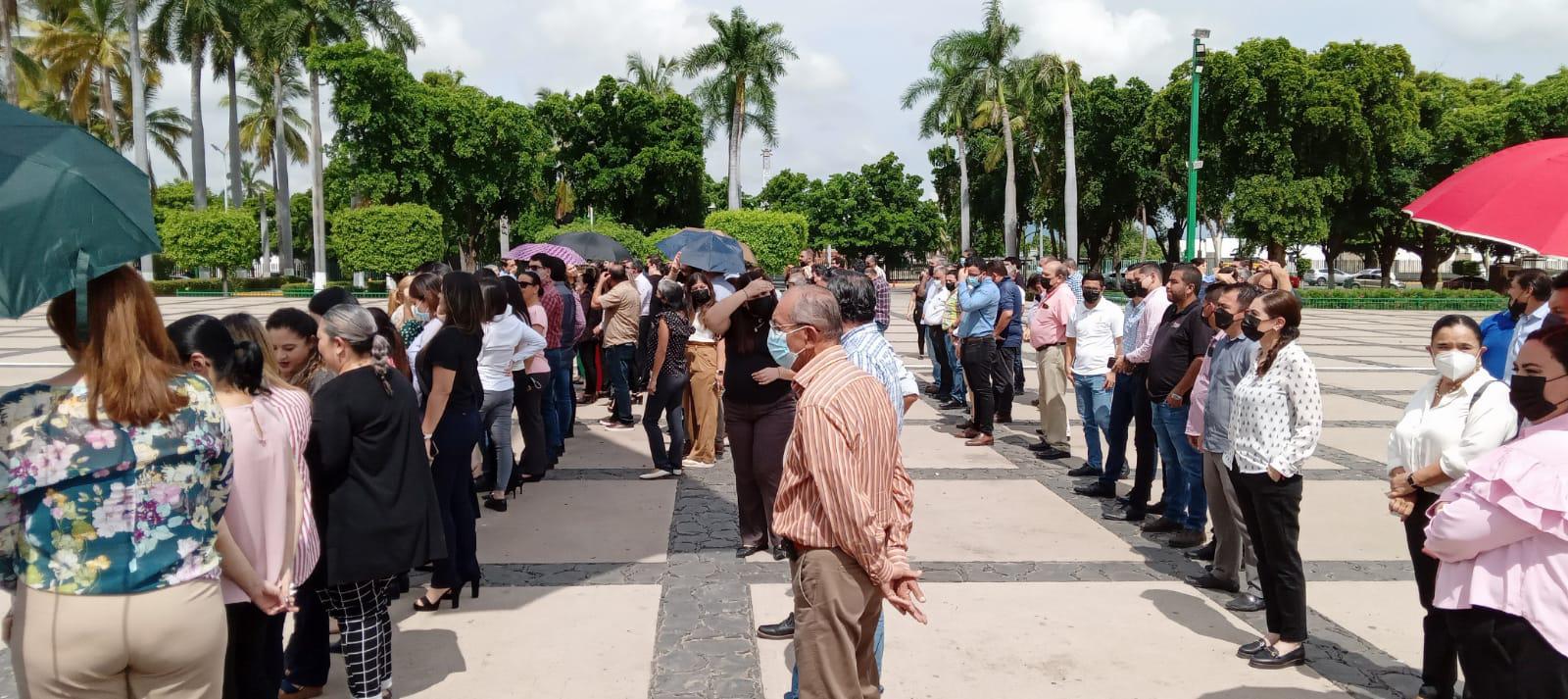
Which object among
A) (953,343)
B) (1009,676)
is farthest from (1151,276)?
(953,343)

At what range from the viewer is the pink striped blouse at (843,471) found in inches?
116

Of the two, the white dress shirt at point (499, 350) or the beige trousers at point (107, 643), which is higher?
the white dress shirt at point (499, 350)

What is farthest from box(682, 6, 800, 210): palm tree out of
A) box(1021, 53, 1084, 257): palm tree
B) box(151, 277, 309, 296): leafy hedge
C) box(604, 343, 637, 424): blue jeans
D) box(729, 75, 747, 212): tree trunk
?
box(604, 343, 637, 424): blue jeans

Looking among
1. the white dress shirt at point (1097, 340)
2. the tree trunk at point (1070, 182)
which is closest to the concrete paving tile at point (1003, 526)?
the white dress shirt at point (1097, 340)

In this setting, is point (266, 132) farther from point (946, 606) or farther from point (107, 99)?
point (946, 606)

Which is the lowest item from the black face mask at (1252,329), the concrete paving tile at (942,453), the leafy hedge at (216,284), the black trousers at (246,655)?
the concrete paving tile at (942,453)

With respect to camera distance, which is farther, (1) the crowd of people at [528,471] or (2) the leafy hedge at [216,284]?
(2) the leafy hedge at [216,284]

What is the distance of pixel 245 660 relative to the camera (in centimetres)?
313

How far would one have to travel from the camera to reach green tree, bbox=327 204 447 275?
3806 cm

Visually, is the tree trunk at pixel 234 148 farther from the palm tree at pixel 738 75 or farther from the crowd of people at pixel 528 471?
the crowd of people at pixel 528 471

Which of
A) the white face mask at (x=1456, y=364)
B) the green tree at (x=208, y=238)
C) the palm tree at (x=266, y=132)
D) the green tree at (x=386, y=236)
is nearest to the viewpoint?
the white face mask at (x=1456, y=364)

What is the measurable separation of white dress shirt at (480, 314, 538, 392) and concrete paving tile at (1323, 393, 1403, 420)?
28.1 feet

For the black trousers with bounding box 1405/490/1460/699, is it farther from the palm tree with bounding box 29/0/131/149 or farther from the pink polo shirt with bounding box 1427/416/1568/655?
the palm tree with bounding box 29/0/131/149

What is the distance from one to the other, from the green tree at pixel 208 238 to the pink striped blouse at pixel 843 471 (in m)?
44.8
